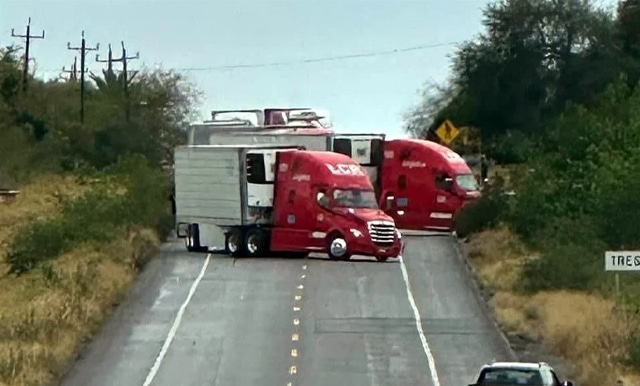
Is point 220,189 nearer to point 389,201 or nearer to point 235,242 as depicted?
point 235,242

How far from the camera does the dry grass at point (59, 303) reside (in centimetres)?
3447

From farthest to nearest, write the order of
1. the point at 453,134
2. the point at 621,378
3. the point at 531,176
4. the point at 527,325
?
the point at 453,134 < the point at 531,176 < the point at 527,325 < the point at 621,378

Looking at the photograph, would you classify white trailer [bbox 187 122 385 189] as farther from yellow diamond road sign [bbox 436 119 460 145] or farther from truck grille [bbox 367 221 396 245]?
yellow diamond road sign [bbox 436 119 460 145]

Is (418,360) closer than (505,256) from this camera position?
Yes

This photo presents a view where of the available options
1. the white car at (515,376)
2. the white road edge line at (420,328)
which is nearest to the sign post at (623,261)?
the white road edge line at (420,328)

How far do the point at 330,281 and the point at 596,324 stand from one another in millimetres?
12001

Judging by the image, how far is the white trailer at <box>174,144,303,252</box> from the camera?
55.2 m

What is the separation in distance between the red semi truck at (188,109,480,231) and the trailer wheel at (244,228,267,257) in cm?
657

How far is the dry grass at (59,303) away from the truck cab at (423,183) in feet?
28.1

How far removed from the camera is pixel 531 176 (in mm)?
58875

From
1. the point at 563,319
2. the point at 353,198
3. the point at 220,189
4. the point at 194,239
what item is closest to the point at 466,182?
the point at 353,198

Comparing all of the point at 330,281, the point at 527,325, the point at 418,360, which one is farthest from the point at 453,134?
the point at 418,360

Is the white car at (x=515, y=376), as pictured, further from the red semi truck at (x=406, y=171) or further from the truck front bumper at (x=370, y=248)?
the red semi truck at (x=406, y=171)

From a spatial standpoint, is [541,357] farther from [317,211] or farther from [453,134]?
[453,134]
